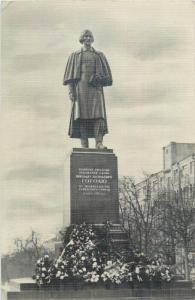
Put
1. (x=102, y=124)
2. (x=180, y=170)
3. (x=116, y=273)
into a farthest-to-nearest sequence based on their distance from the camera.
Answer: (x=180, y=170) < (x=102, y=124) < (x=116, y=273)

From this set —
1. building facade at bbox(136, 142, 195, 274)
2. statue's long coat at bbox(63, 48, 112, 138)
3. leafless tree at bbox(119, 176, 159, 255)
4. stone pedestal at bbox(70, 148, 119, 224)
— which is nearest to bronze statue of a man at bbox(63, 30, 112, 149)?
statue's long coat at bbox(63, 48, 112, 138)

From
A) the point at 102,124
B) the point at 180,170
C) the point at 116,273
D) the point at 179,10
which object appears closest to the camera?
the point at 116,273

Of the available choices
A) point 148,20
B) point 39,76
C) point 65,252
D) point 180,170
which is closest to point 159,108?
point 148,20

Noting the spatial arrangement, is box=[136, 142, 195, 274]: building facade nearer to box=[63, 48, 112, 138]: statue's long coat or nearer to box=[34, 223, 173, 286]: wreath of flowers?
box=[63, 48, 112, 138]: statue's long coat

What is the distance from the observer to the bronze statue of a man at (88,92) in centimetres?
1402

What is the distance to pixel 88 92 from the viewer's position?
14.1 meters

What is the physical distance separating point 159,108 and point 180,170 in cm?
760

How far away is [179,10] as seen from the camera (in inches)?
593

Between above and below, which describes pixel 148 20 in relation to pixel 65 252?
above

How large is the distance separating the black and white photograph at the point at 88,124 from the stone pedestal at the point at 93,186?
0.02 metres

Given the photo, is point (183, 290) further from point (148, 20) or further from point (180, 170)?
point (180, 170)

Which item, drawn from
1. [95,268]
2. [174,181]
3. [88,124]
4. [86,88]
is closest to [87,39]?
[86,88]

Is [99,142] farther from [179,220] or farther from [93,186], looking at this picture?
[179,220]

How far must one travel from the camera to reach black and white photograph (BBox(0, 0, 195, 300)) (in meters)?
12.2
